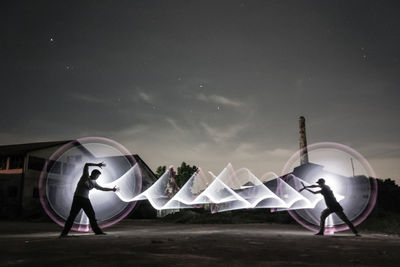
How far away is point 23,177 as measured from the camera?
29969 mm

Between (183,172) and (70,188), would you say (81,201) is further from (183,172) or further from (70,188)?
(183,172)

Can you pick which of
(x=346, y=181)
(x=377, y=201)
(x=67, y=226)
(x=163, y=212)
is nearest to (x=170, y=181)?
(x=163, y=212)

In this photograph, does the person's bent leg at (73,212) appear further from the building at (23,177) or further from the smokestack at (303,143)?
the smokestack at (303,143)

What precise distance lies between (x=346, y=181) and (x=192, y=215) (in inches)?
633

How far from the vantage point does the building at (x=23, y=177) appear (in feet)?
92.2

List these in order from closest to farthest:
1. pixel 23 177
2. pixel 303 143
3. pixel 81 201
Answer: pixel 81 201 < pixel 23 177 < pixel 303 143

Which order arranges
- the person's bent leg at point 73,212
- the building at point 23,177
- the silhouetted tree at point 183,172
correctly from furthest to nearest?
1. the silhouetted tree at point 183,172
2. the building at point 23,177
3. the person's bent leg at point 73,212

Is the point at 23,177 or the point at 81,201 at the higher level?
the point at 23,177

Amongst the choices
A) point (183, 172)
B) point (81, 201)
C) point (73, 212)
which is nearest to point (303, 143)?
point (183, 172)

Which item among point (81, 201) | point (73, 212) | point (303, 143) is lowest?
point (73, 212)

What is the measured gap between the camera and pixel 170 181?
1394 inches

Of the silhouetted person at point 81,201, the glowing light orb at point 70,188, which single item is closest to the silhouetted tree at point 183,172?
the glowing light orb at point 70,188

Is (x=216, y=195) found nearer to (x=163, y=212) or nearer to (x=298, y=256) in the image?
(x=163, y=212)

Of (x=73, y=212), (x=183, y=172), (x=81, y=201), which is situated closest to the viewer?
(x=73, y=212)
